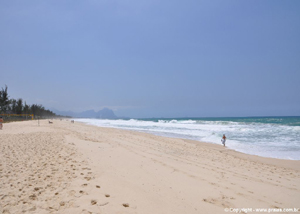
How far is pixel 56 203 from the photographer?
3516mm

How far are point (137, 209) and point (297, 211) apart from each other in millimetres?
3587

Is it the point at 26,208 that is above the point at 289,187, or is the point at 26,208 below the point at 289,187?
above

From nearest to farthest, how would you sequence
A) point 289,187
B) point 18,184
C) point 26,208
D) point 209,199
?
point 26,208 < point 209,199 < point 18,184 < point 289,187

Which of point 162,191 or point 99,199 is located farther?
point 162,191

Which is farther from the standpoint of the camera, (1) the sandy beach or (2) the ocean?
(2) the ocean

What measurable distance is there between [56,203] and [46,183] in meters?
1.28

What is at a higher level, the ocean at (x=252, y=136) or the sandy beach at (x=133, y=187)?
the sandy beach at (x=133, y=187)

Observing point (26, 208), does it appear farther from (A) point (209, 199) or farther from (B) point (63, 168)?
(A) point (209, 199)

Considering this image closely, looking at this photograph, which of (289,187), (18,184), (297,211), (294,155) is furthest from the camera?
(294,155)

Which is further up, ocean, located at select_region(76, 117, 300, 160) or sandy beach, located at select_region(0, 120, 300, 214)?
sandy beach, located at select_region(0, 120, 300, 214)

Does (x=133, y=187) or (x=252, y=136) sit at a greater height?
(x=133, y=187)

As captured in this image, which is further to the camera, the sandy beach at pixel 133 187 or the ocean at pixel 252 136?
the ocean at pixel 252 136

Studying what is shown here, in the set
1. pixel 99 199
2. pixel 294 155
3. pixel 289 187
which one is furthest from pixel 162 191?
pixel 294 155

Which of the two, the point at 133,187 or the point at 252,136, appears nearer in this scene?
the point at 133,187
